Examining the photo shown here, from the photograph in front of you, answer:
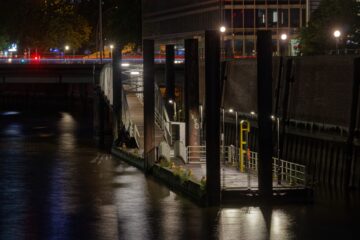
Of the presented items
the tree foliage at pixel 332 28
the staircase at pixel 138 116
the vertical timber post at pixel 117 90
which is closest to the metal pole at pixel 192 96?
the staircase at pixel 138 116

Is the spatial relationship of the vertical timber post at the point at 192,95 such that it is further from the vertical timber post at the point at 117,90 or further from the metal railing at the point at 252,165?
the vertical timber post at the point at 117,90

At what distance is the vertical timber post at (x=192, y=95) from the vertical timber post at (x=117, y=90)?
10328mm

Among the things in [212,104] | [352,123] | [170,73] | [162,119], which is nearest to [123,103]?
[170,73]

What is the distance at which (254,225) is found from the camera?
33.0m

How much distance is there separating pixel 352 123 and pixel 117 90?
868 inches

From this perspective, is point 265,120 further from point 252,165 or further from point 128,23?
point 128,23

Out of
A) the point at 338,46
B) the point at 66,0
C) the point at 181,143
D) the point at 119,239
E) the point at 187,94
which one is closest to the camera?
the point at 119,239

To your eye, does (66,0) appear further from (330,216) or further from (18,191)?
(330,216)

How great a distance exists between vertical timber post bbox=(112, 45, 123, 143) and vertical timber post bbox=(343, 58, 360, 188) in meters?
20.6

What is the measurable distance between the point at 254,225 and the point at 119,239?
186 inches

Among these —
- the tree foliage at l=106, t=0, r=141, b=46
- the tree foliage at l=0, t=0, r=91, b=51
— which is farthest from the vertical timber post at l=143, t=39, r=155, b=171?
the tree foliage at l=0, t=0, r=91, b=51

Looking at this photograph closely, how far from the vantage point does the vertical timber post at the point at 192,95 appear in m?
49.5

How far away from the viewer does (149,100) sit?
47531 mm

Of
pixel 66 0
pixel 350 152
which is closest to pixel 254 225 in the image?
pixel 350 152
